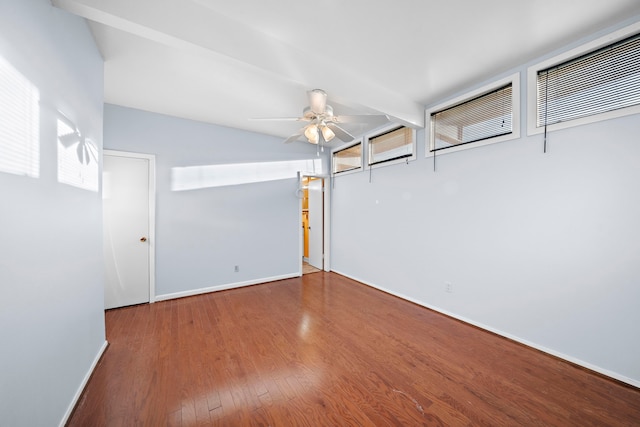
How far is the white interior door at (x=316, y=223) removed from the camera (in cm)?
511

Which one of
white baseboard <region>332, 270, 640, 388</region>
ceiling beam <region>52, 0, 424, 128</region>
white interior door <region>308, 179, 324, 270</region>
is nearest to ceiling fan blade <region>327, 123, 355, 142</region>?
ceiling beam <region>52, 0, 424, 128</region>

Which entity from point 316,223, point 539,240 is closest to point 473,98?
point 539,240

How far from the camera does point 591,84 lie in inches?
74.9

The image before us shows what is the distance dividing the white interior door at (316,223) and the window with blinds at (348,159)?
1.67 feet

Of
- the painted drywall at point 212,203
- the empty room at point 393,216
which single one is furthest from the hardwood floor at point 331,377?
the painted drywall at point 212,203

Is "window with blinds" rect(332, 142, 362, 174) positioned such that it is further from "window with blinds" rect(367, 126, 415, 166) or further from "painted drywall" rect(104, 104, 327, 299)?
"painted drywall" rect(104, 104, 327, 299)

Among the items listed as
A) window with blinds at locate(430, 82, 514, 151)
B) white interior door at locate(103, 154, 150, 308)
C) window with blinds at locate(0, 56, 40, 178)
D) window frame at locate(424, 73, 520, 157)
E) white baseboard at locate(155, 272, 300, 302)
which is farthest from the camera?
white baseboard at locate(155, 272, 300, 302)

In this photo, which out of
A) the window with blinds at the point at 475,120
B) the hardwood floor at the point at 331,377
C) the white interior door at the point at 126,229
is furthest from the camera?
the white interior door at the point at 126,229

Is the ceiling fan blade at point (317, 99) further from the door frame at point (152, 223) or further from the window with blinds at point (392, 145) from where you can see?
the door frame at point (152, 223)

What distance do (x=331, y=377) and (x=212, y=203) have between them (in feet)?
9.81

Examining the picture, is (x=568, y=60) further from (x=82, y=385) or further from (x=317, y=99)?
(x=82, y=385)

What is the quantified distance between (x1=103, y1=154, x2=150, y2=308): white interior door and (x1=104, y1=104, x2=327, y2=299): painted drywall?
15cm

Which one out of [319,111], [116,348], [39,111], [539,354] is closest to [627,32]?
[319,111]

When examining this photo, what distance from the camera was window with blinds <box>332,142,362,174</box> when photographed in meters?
4.32
